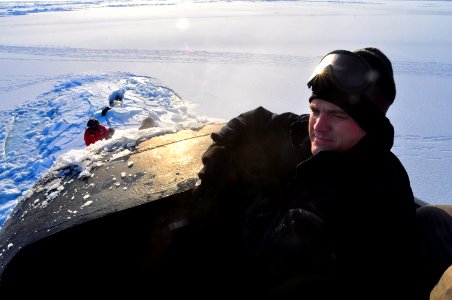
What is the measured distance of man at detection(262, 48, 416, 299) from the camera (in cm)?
133

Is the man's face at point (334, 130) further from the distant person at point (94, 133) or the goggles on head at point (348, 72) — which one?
the distant person at point (94, 133)

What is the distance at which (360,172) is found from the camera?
1420 millimetres

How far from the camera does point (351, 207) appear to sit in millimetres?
1367

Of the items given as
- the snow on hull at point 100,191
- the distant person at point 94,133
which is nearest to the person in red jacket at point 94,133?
the distant person at point 94,133

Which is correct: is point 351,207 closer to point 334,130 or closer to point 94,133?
point 334,130

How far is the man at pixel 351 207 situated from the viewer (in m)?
1.33

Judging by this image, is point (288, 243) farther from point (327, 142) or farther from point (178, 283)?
point (178, 283)

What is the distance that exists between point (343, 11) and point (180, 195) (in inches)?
847

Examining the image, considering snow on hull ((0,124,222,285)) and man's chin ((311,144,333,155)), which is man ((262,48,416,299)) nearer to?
man's chin ((311,144,333,155))

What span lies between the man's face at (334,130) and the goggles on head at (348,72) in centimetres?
10

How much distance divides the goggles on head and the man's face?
102 millimetres

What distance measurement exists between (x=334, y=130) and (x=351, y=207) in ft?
1.10

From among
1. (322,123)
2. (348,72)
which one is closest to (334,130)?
(322,123)

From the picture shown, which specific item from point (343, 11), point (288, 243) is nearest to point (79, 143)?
point (288, 243)
